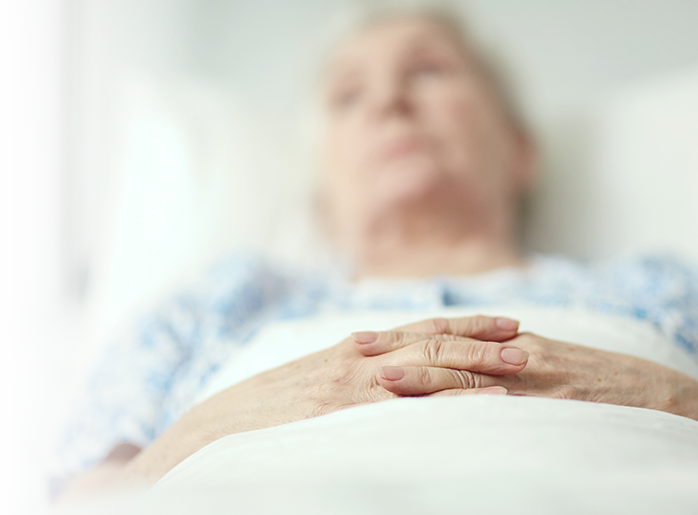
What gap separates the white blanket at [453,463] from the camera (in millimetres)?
226

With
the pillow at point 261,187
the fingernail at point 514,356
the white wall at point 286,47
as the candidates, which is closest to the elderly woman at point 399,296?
the fingernail at point 514,356

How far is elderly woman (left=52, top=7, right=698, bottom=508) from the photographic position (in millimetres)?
367

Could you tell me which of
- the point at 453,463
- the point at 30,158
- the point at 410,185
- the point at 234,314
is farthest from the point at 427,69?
the point at 30,158

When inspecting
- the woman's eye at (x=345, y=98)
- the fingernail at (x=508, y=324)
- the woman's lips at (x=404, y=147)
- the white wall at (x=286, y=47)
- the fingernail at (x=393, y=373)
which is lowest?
the fingernail at (x=393, y=373)

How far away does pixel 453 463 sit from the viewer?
249mm

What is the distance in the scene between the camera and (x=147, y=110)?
1.04 metres

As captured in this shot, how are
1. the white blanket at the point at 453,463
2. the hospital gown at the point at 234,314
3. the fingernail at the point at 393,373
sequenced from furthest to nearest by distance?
the hospital gown at the point at 234,314, the fingernail at the point at 393,373, the white blanket at the point at 453,463

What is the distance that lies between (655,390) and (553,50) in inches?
41.6

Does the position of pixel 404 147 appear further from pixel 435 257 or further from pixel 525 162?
pixel 525 162

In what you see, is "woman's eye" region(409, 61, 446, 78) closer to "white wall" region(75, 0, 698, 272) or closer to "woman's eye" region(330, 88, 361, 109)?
→ "woman's eye" region(330, 88, 361, 109)

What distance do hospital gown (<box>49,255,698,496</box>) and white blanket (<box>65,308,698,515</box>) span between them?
25cm

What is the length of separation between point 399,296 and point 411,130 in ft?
0.92

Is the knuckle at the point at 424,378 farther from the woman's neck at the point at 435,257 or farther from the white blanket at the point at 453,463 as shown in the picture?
the woman's neck at the point at 435,257

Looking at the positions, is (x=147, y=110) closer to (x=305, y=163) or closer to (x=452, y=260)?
(x=305, y=163)
